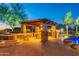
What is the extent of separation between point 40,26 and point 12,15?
0.29 meters

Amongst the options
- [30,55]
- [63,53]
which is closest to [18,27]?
[30,55]

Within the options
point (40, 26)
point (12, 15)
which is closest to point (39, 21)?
point (40, 26)

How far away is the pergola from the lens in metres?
2.69

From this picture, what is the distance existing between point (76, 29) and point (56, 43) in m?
0.24

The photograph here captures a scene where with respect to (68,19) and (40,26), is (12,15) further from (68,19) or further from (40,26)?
(68,19)

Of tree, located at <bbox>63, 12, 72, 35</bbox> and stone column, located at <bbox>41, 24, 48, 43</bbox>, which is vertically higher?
tree, located at <bbox>63, 12, 72, 35</bbox>

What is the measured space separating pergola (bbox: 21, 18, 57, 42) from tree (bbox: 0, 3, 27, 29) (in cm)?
6

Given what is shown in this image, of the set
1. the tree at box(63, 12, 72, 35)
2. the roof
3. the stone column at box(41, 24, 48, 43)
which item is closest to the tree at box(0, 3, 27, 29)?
the roof

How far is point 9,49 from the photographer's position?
2.69 metres

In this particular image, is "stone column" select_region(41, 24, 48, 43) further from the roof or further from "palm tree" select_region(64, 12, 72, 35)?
"palm tree" select_region(64, 12, 72, 35)

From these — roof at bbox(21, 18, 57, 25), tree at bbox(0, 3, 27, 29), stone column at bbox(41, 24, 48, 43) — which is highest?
tree at bbox(0, 3, 27, 29)

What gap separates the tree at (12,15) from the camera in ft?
8.85

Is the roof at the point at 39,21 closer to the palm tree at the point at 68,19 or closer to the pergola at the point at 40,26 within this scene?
the pergola at the point at 40,26

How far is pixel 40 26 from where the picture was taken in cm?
271
